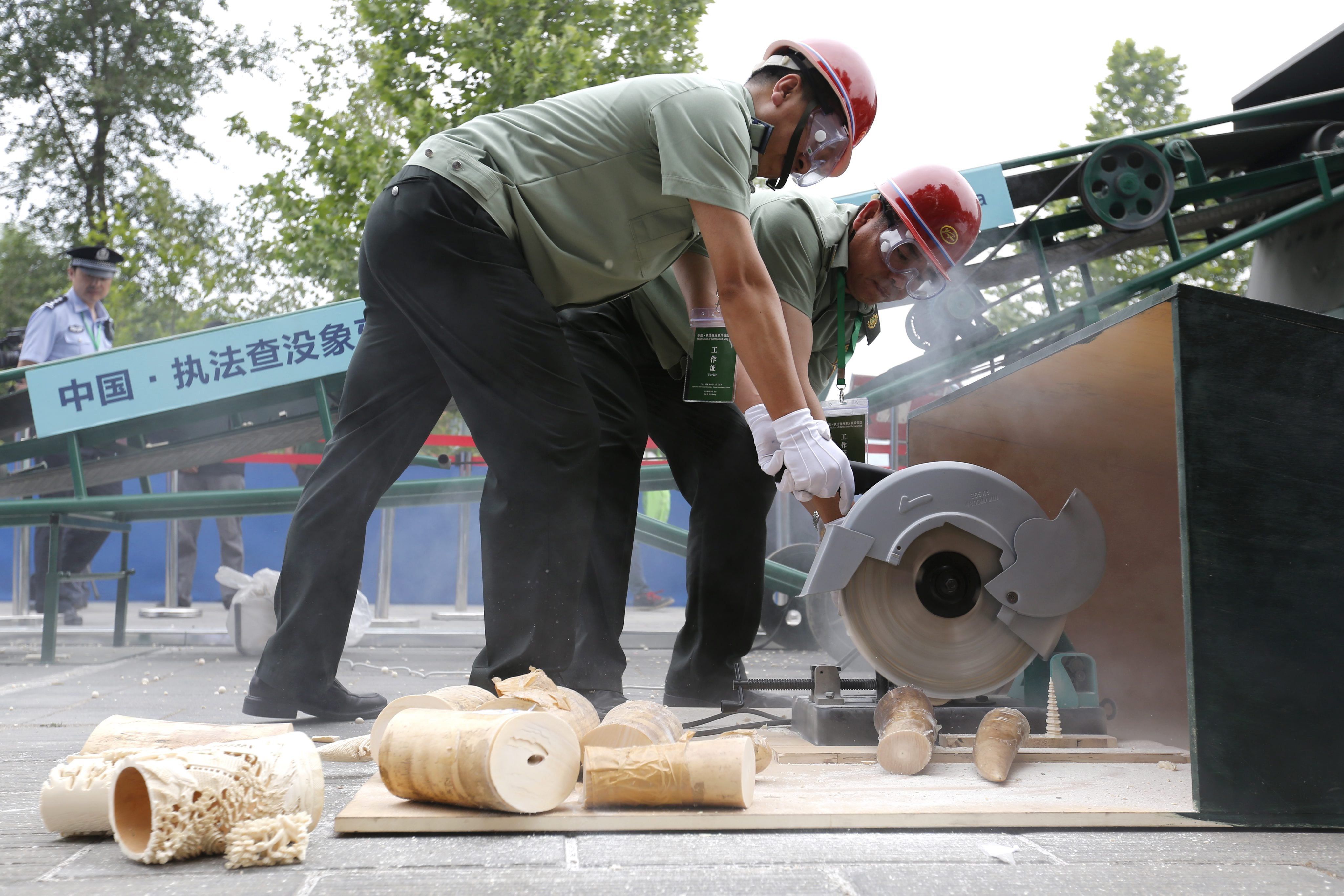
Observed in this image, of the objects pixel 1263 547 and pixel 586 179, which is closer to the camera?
pixel 1263 547

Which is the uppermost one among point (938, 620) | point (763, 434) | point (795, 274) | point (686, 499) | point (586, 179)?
point (586, 179)

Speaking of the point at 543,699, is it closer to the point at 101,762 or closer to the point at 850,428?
the point at 101,762

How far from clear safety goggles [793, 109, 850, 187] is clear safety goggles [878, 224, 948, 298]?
1.05ft

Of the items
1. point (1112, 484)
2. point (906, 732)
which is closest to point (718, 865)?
point (906, 732)

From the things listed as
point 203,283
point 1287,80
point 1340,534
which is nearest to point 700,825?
point 1340,534

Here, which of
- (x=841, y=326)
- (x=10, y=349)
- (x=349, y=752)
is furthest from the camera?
(x=10, y=349)

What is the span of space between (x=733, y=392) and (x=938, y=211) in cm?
67

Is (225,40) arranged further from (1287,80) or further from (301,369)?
(1287,80)

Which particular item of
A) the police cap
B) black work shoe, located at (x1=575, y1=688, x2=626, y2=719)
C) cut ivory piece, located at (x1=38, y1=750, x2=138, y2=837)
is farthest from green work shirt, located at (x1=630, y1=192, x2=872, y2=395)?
the police cap

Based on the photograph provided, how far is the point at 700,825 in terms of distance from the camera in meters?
1.50

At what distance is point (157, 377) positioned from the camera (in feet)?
14.3

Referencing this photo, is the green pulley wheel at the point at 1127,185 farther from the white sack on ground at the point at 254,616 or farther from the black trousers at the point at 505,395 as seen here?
the white sack on ground at the point at 254,616

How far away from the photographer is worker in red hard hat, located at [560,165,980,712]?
2.56 m

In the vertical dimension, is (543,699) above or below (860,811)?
above
